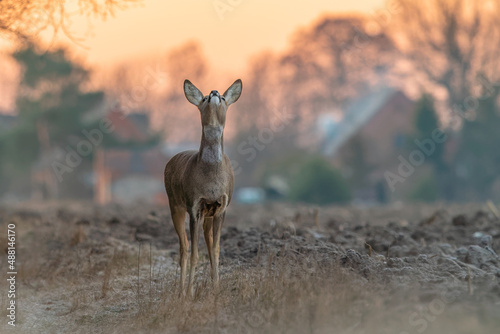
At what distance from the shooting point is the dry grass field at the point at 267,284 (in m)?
8.81

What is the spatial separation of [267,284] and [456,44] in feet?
153

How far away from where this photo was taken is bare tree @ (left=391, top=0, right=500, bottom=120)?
53.0 metres

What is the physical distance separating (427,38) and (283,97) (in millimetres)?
13726

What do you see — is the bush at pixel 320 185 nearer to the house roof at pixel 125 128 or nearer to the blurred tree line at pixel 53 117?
the blurred tree line at pixel 53 117

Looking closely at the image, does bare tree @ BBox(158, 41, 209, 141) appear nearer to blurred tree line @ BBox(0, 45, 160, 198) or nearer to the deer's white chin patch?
blurred tree line @ BBox(0, 45, 160, 198)

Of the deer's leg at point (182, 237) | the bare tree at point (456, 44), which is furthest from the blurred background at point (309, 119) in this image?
the deer's leg at point (182, 237)

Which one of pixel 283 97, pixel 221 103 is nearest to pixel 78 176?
pixel 283 97

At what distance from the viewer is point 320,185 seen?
1976 inches

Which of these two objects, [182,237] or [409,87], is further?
[409,87]

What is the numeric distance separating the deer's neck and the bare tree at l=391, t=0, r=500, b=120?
43.7m

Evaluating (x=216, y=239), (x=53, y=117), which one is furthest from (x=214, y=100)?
(x=53, y=117)

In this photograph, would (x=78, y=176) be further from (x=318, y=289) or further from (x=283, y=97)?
(x=318, y=289)

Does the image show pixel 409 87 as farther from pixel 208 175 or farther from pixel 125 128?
pixel 208 175

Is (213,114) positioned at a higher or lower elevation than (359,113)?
lower
